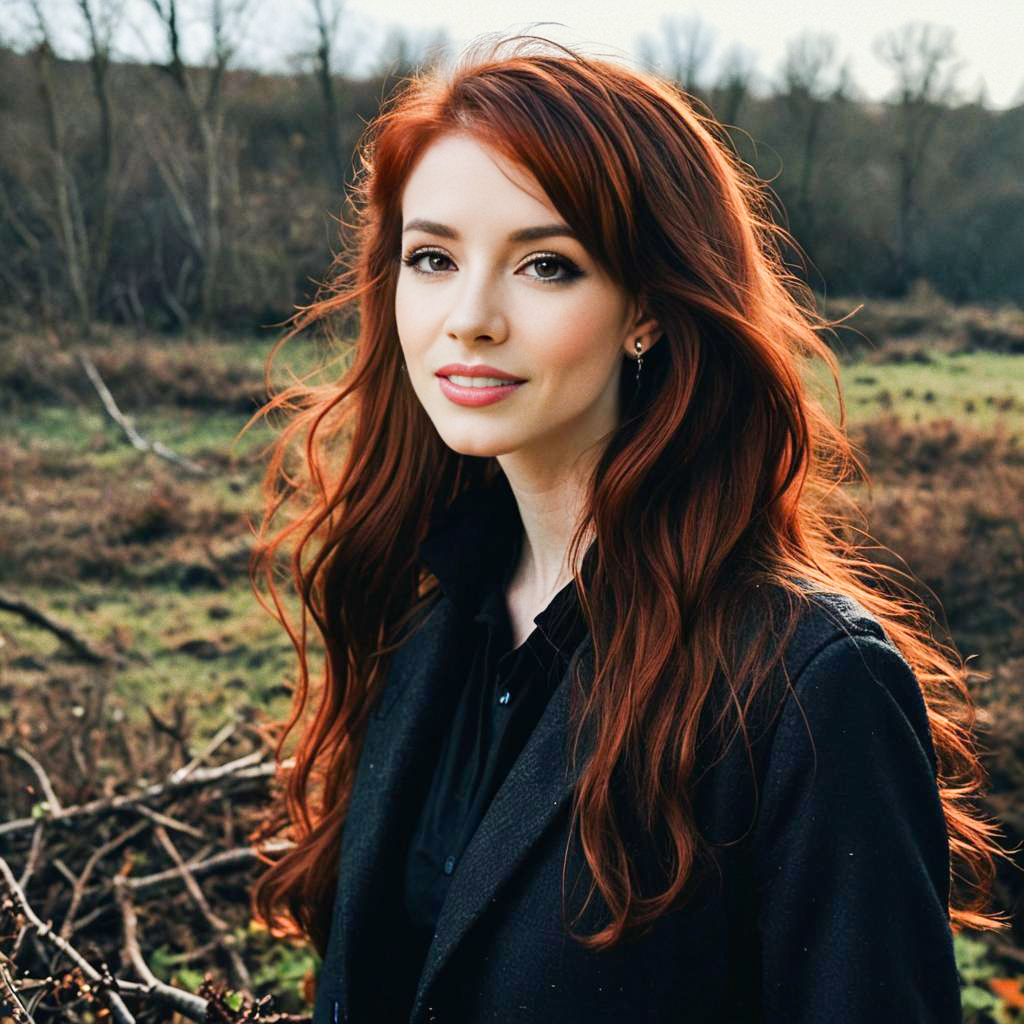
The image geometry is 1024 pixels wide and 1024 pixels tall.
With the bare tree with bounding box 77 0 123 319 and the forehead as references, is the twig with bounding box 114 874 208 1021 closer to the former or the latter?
the forehead

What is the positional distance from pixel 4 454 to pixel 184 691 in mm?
5933

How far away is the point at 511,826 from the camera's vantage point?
1965 mm

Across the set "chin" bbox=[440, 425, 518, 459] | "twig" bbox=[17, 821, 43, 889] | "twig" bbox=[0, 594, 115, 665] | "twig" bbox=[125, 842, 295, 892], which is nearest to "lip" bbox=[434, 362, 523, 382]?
"chin" bbox=[440, 425, 518, 459]

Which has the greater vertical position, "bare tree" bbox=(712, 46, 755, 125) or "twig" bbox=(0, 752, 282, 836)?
"bare tree" bbox=(712, 46, 755, 125)

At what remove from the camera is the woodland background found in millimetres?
3854

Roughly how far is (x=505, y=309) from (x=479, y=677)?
0.94 metres

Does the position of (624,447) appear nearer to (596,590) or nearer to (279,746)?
(596,590)

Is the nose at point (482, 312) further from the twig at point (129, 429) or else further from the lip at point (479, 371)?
the twig at point (129, 429)

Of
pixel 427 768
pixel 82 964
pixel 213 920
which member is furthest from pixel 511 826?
pixel 213 920

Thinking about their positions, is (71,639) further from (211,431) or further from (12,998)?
(211,431)

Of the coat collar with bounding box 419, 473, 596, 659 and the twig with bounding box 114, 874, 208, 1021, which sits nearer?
the coat collar with bounding box 419, 473, 596, 659

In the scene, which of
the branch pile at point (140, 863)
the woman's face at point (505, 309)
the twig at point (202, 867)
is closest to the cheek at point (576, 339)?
the woman's face at point (505, 309)

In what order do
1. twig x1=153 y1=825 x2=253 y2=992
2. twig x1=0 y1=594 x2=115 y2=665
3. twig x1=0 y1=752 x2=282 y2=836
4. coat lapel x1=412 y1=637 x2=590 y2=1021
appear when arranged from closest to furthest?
1. coat lapel x1=412 y1=637 x2=590 y2=1021
2. twig x1=153 y1=825 x2=253 y2=992
3. twig x1=0 y1=752 x2=282 y2=836
4. twig x1=0 y1=594 x2=115 y2=665

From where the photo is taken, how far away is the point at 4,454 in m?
A: 10.4
